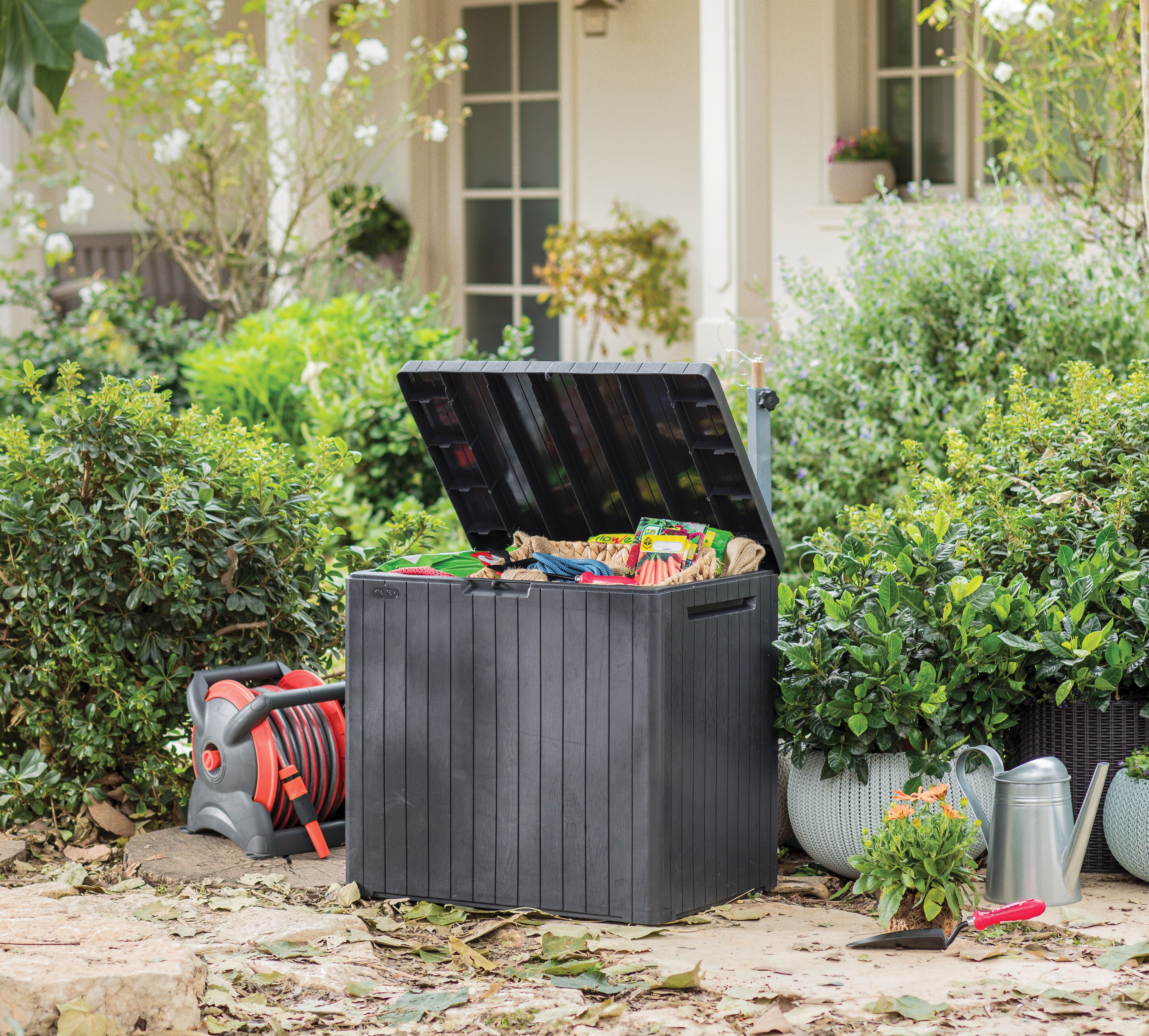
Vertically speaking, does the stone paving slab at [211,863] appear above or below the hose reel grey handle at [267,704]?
below

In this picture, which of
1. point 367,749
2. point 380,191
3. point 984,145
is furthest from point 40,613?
point 984,145

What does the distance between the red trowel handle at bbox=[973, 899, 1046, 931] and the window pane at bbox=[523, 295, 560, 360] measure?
7583 mm

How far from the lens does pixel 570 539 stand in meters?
3.83

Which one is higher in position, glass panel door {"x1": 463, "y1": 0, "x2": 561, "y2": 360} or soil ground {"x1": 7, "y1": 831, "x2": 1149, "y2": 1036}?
glass panel door {"x1": 463, "y1": 0, "x2": 561, "y2": 360}

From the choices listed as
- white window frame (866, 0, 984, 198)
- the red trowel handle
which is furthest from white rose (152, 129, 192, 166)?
the red trowel handle

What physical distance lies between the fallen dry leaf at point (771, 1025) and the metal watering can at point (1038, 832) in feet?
2.71

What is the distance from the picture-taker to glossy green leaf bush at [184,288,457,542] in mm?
6652

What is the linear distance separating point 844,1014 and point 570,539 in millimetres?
1503

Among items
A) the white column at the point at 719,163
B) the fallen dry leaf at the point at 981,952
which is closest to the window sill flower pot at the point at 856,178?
the white column at the point at 719,163

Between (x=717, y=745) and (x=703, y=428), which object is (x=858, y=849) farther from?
(x=703, y=428)

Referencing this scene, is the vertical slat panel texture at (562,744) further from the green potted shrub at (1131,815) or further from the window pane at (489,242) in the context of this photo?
the window pane at (489,242)

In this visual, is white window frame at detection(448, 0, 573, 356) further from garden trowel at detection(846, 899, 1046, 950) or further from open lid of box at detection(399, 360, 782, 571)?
garden trowel at detection(846, 899, 1046, 950)

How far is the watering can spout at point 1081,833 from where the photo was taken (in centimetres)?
322

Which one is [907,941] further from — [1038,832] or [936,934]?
[1038,832]
